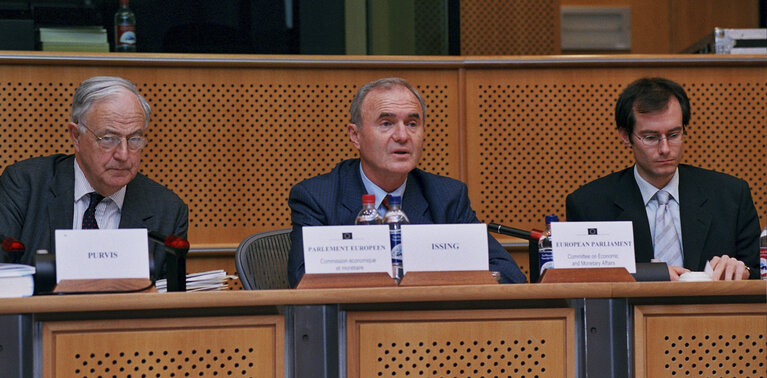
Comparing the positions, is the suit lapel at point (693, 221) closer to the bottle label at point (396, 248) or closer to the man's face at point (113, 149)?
the bottle label at point (396, 248)

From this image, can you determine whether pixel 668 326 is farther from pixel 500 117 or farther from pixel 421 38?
pixel 421 38

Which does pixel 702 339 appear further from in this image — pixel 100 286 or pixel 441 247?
pixel 100 286

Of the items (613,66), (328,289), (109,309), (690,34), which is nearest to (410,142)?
(328,289)

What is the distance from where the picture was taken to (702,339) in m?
2.00

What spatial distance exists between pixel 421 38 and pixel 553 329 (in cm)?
257

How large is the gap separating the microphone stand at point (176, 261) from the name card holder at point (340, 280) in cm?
28

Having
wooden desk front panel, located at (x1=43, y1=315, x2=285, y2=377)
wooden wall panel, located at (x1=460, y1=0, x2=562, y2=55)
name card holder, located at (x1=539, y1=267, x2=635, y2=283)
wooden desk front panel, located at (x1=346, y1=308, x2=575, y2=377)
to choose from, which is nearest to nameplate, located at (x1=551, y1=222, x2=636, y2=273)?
name card holder, located at (x1=539, y1=267, x2=635, y2=283)

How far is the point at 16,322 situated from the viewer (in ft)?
5.88

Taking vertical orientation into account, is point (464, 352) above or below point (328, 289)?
below

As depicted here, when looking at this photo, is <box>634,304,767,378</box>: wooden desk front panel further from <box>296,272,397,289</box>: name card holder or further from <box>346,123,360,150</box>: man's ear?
<box>346,123,360,150</box>: man's ear

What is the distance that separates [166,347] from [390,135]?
109 centimetres

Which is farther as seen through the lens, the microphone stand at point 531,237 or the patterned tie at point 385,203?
the patterned tie at point 385,203

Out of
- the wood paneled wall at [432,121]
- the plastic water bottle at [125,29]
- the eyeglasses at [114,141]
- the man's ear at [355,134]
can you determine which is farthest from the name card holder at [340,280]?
the plastic water bottle at [125,29]

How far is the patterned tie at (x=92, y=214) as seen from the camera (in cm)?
270
